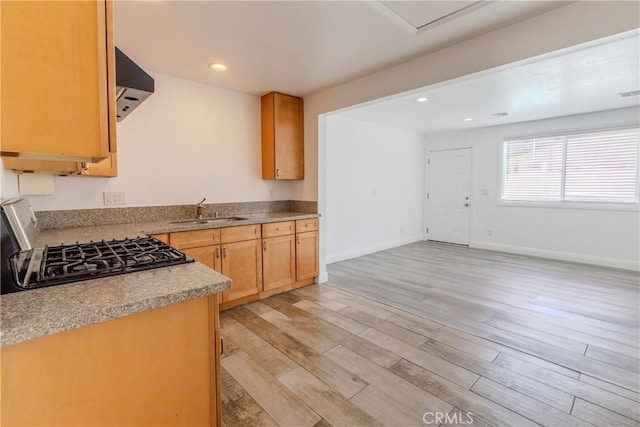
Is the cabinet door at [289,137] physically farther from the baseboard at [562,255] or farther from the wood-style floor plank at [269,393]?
the baseboard at [562,255]

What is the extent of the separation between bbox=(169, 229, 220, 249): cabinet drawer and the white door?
204 inches

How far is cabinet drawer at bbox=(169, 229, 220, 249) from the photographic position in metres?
2.60

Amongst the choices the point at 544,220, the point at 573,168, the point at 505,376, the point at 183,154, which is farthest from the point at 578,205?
the point at 183,154

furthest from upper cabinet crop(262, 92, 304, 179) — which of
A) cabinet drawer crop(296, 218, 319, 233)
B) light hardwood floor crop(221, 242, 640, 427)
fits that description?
light hardwood floor crop(221, 242, 640, 427)

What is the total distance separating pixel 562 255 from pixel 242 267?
17.2 feet

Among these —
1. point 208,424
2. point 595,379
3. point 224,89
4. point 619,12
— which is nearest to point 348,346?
point 208,424

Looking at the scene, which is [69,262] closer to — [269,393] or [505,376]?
[269,393]

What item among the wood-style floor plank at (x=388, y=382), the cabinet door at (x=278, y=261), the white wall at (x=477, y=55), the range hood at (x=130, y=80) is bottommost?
the wood-style floor plank at (x=388, y=382)

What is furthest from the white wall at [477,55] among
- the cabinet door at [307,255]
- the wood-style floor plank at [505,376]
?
the wood-style floor plank at [505,376]

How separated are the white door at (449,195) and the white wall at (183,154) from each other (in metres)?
4.22

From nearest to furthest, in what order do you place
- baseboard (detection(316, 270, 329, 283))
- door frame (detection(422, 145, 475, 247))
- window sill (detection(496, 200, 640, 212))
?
1. baseboard (detection(316, 270, 329, 283))
2. window sill (detection(496, 200, 640, 212))
3. door frame (detection(422, 145, 475, 247))

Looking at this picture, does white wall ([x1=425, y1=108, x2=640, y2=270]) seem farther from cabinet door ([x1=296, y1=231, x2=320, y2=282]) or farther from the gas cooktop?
the gas cooktop

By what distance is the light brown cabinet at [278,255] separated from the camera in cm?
328

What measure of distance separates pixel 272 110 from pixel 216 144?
2.59ft
